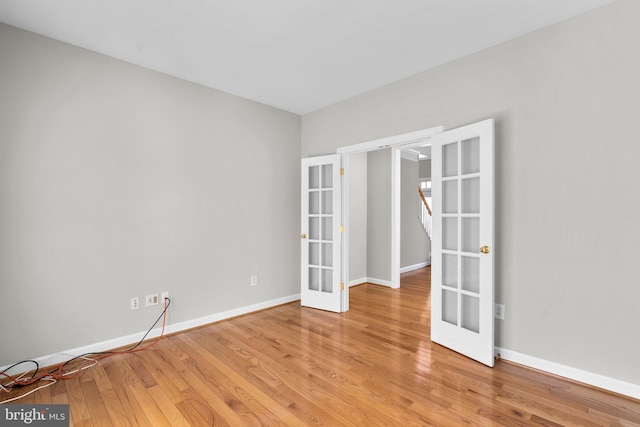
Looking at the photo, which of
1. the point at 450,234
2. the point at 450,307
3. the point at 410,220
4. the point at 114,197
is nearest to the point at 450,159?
the point at 450,234

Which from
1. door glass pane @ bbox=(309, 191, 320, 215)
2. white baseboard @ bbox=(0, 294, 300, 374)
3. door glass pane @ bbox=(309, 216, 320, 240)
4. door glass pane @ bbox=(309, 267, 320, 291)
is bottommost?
white baseboard @ bbox=(0, 294, 300, 374)

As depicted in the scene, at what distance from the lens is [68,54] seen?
2.65m

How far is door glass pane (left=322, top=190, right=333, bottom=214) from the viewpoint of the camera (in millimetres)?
4074

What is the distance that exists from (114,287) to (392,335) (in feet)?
9.25

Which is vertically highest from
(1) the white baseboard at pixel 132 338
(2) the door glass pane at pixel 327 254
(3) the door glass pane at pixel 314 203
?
(3) the door glass pane at pixel 314 203

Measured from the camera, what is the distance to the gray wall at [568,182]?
Result: 6.86ft

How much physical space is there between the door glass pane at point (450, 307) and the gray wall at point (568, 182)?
374 millimetres

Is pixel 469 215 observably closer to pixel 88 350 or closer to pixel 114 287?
pixel 114 287

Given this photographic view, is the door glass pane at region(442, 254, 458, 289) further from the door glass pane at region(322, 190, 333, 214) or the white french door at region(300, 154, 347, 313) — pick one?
the door glass pane at region(322, 190, 333, 214)

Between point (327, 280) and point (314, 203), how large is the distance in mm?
1086

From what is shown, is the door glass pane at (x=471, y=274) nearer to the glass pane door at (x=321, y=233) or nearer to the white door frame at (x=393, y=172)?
the white door frame at (x=393, y=172)

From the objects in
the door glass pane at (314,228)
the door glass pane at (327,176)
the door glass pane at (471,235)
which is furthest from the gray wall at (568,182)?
the door glass pane at (314,228)

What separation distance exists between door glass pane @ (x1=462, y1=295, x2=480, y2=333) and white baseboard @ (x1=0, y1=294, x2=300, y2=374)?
2.44 meters

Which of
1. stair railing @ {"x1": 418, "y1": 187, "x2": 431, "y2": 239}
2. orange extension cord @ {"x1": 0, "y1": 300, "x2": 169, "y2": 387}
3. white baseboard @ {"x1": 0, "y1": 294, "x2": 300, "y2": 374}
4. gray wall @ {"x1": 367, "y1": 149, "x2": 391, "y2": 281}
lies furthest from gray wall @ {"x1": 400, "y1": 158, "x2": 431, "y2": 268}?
orange extension cord @ {"x1": 0, "y1": 300, "x2": 169, "y2": 387}
